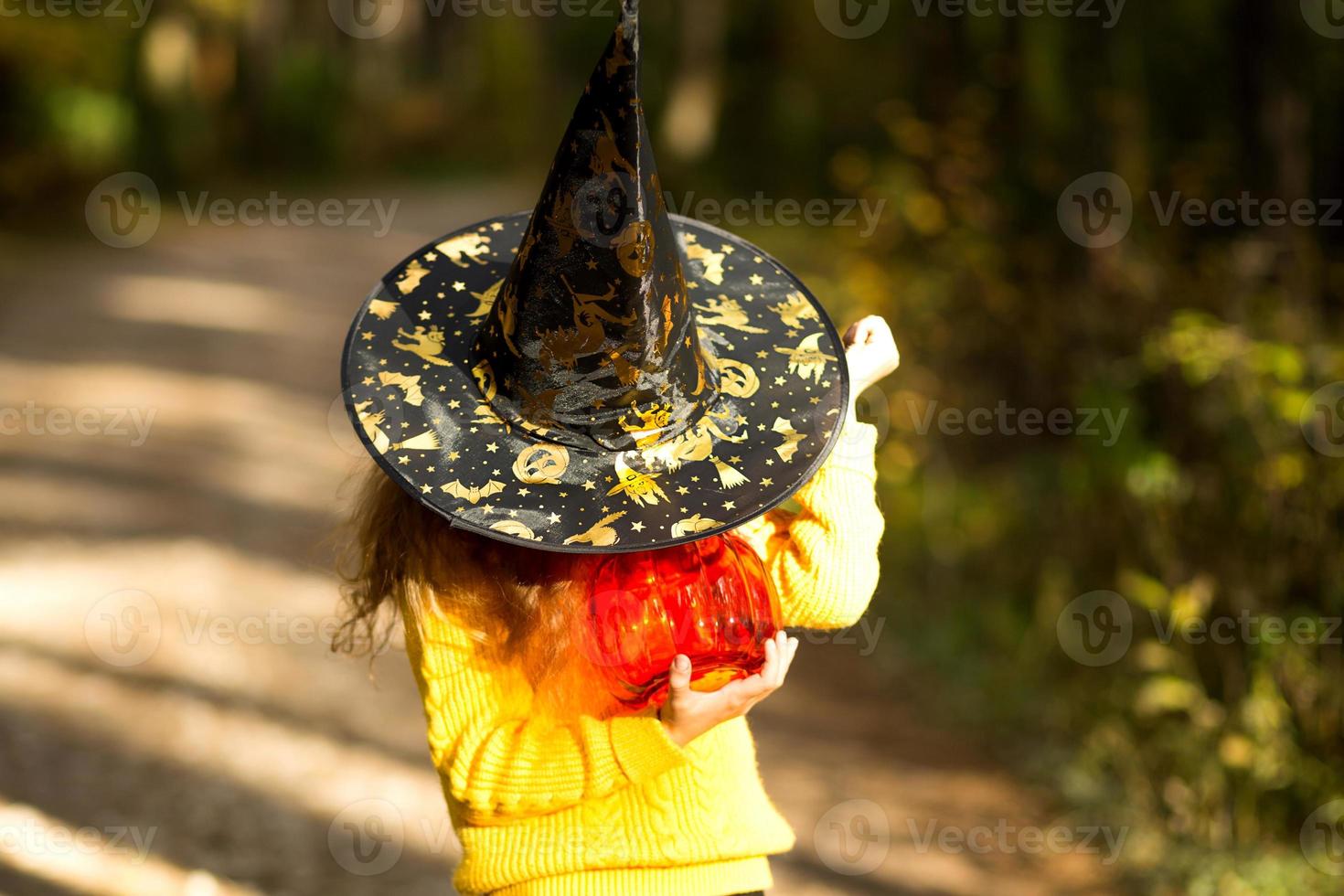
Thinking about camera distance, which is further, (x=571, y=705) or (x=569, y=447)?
(x=571, y=705)

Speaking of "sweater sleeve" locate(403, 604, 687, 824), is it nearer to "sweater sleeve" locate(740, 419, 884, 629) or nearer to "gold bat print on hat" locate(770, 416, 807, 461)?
"sweater sleeve" locate(740, 419, 884, 629)

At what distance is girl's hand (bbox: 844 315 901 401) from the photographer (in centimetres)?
185

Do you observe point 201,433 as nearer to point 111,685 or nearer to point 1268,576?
point 111,685

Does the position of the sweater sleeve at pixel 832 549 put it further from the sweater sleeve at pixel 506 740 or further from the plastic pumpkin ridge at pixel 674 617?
the sweater sleeve at pixel 506 740

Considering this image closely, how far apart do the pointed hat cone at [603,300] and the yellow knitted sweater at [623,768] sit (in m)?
0.33

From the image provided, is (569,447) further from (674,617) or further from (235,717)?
(235,717)

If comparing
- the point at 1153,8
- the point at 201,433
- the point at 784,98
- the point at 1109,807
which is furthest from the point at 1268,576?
the point at 784,98

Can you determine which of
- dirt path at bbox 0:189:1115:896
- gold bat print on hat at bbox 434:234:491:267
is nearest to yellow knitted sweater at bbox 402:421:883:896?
gold bat print on hat at bbox 434:234:491:267

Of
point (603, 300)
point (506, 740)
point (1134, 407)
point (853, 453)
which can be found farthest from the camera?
point (1134, 407)

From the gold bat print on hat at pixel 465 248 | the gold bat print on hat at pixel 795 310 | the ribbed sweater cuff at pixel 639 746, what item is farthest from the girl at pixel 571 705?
the gold bat print on hat at pixel 465 248

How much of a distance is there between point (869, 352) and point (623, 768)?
2.64 feet

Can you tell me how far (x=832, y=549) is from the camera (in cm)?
176

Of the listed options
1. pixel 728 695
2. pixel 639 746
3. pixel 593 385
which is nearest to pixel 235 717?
pixel 639 746

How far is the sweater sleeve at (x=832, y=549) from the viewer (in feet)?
5.79
